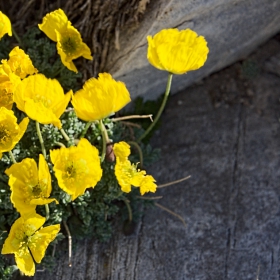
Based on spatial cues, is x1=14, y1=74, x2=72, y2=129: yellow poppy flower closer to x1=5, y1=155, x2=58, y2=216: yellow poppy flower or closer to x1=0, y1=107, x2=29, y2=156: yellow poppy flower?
x1=0, y1=107, x2=29, y2=156: yellow poppy flower

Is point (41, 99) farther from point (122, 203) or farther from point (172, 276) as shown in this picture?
point (172, 276)

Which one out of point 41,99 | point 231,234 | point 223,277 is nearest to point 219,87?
point 231,234

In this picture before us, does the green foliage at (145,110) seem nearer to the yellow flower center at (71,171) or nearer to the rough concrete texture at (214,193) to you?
the rough concrete texture at (214,193)

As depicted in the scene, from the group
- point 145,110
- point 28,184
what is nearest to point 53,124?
point 28,184

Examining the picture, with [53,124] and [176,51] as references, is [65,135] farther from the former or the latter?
[176,51]

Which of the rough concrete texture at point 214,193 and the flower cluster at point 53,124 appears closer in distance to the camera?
the flower cluster at point 53,124

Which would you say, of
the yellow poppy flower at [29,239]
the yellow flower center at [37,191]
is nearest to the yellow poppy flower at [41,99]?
the yellow flower center at [37,191]
